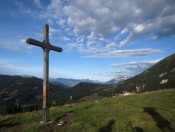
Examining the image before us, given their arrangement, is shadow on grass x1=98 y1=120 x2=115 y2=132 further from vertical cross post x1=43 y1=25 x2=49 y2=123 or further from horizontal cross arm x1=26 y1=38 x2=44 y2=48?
horizontal cross arm x1=26 y1=38 x2=44 y2=48

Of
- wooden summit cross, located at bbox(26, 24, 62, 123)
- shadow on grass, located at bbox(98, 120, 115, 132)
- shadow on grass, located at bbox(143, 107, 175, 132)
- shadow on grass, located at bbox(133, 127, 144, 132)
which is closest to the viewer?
shadow on grass, located at bbox(133, 127, 144, 132)

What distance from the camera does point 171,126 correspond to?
1920 cm

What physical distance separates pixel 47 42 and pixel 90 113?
854cm

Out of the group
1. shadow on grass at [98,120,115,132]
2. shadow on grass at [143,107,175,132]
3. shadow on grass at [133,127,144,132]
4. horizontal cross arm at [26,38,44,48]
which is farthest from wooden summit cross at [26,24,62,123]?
shadow on grass at [143,107,175,132]

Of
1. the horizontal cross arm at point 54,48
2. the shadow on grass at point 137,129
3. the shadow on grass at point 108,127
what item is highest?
the horizontal cross arm at point 54,48

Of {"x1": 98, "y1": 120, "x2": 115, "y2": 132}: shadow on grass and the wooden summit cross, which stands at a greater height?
the wooden summit cross

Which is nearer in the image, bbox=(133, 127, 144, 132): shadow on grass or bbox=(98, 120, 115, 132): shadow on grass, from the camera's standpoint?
bbox=(133, 127, 144, 132): shadow on grass

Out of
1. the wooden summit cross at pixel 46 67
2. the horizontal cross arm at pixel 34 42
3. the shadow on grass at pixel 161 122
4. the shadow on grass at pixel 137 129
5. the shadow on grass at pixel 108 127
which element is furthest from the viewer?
the wooden summit cross at pixel 46 67

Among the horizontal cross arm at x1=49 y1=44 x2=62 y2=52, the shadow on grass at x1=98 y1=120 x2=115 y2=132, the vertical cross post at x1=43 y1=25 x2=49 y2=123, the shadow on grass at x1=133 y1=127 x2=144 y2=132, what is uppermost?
the horizontal cross arm at x1=49 y1=44 x2=62 y2=52

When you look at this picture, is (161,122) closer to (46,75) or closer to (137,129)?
(137,129)

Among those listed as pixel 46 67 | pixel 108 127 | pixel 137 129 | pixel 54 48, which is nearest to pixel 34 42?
pixel 46 67

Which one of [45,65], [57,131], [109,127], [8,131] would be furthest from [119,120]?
[8,131]

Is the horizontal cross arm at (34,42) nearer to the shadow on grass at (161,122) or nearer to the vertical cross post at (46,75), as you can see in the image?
the vertical cross post at (46,75)

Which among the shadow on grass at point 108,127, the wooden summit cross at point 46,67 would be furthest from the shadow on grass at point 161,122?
the wooden summit cross at point 46,67
